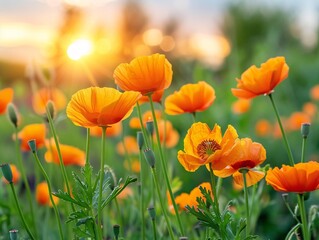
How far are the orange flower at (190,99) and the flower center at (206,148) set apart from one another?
1.01 ft

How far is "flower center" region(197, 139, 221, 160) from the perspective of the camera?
1.22m

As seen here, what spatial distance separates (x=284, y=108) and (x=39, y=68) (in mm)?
4686

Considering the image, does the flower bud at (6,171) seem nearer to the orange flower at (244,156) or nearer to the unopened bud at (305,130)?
the orange flower at (244,156)

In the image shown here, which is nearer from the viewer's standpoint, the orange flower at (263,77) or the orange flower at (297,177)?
the orange flower at (297,177)

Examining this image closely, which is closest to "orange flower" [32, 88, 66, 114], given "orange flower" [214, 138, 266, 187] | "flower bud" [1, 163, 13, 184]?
"flower bud" [1, 163, 13, 184]

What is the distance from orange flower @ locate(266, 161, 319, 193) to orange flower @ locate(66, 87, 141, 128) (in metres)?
0.29

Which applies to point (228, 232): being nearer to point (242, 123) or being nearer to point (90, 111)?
point (90, 111)

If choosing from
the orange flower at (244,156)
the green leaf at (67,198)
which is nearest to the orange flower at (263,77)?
the orange flower at (244,156)

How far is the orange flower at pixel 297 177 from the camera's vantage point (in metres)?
1.20

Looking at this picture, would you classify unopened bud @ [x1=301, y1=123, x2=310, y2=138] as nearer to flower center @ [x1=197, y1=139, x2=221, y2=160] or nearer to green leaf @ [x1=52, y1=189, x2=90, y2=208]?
flower center @ [x1=197, y1=139, x2=221, y2=160]

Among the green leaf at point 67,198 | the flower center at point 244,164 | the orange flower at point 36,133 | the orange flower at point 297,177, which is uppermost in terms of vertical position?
the orange flower at point 36,133

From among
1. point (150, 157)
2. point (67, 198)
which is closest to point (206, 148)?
point (150, 157)

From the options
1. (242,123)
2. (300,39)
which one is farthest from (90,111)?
(300,39)

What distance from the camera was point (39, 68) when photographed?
5.91 ft
